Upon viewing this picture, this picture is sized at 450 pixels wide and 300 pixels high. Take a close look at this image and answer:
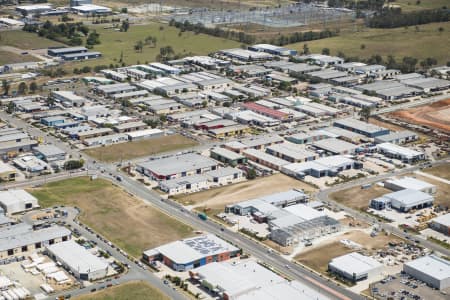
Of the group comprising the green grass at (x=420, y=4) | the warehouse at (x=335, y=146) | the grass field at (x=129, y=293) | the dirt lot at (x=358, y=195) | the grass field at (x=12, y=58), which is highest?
the green grass at (x=420, y=4)

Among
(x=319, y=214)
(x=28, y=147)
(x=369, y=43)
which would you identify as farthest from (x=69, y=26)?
(x=319, y=214)

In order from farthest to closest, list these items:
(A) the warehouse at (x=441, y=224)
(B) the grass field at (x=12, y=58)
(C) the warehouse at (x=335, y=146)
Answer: (B) the grass field at (x=12, y=58)
(C) the warehouse at (x=335, y=146)
(A) the warehouse at (x=441, y=224)

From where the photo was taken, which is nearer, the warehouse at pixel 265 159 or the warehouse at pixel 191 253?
the warehouse at pixel 191 253

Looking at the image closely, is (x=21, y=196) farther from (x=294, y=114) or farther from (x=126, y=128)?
(x=294, y=114)

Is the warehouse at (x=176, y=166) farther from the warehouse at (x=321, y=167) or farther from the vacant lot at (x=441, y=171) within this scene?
the vacant lot at (x=441, y=171)

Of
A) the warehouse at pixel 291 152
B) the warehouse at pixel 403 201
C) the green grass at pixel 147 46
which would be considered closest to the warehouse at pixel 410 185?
the warehouse at pixel 403 201

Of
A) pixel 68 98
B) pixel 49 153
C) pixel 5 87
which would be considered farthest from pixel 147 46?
pixel 49 153
